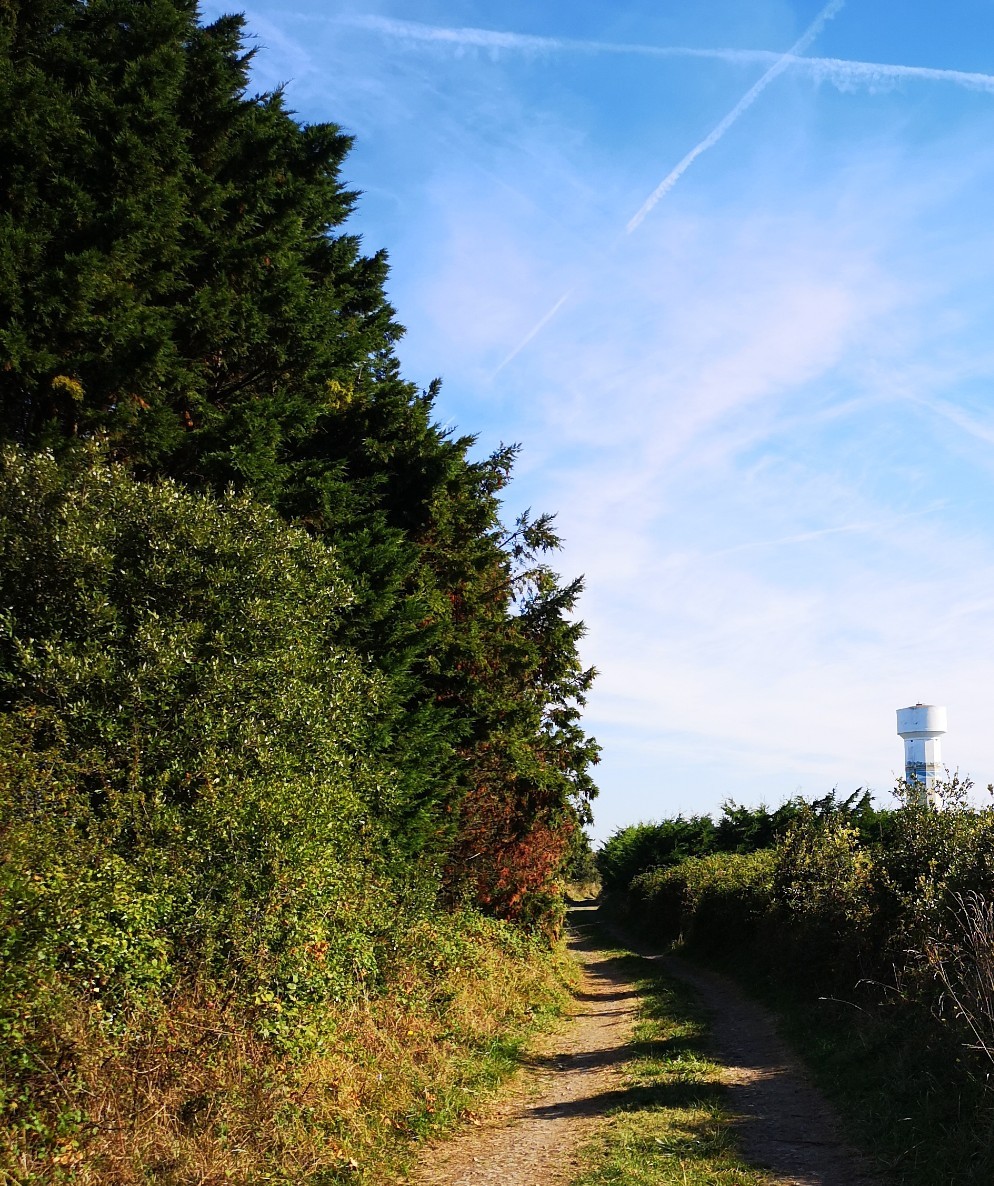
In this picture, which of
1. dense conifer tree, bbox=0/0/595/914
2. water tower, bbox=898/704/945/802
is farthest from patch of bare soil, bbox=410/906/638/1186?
water tower, bbox=898/704/945/802

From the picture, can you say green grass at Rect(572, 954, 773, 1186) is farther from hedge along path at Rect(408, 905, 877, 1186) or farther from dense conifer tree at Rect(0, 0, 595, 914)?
dense conifer tree at Rect(0, 0, 595, 914)

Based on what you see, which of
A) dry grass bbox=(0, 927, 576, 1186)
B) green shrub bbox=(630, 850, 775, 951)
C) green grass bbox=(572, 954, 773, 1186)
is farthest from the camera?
green shrub bbox=(630, 850, 775, 951)

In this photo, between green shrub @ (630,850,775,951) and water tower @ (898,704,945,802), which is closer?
green shrub @ (630,850,775,951)

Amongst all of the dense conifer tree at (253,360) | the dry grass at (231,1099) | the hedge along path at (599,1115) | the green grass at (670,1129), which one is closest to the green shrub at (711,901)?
the dense conifer tree at (253,360)

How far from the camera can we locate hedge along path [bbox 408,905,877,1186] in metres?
7.99

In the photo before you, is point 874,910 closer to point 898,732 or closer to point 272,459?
point 272,459

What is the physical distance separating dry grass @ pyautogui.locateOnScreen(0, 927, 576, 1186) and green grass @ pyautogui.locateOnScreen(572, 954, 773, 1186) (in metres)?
1.88

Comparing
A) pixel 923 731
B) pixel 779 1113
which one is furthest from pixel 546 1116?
pixel 923 731

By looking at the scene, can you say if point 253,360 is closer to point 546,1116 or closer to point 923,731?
point 546,1116

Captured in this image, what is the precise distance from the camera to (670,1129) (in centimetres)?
903

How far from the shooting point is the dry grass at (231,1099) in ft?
20.5

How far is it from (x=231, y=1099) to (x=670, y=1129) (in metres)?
4.56

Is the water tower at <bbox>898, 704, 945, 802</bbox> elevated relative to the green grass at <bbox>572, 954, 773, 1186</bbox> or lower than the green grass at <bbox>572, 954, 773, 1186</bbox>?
elevated

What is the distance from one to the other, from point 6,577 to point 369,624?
6001 millimetres
